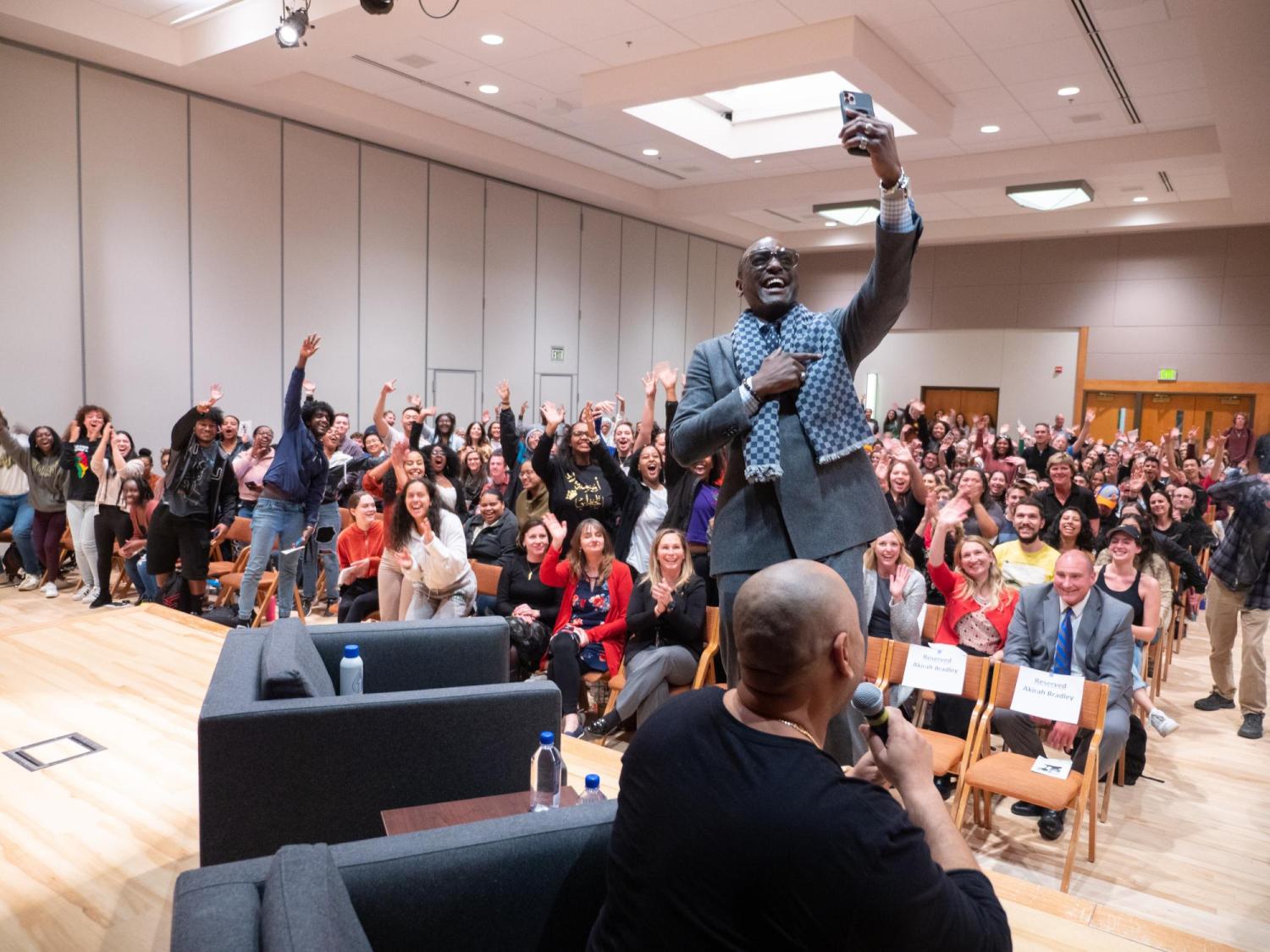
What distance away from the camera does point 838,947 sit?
1176mm

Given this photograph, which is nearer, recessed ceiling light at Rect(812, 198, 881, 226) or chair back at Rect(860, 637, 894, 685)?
chair back at Rect(860, 637, 894, 685)

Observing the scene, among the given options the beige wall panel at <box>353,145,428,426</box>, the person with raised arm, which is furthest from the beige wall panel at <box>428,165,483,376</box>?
the person with raised arm

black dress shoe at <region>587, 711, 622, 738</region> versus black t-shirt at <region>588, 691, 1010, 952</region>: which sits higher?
black t-shirt at <region>588, 691, 1010, 952</region>

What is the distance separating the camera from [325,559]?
282 inches

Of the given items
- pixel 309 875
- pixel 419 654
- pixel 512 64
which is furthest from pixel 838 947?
pixel 512 64

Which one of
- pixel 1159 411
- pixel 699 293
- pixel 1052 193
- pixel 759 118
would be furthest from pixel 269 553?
pixel 1159 411

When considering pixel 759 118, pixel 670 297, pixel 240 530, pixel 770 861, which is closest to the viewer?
pixel 770 861

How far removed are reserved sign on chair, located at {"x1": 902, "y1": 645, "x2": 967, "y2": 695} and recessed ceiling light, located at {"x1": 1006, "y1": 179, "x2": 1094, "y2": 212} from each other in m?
9.07

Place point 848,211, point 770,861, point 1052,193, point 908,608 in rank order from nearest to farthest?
point 770,861
point 908,608
point 1052,193
point 848,211

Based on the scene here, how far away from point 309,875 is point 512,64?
803cm

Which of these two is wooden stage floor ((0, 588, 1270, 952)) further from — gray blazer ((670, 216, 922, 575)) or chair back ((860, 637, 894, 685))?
gray blazer ((670, 216, 922, 575))

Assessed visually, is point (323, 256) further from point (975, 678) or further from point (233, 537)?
point (975, 678)

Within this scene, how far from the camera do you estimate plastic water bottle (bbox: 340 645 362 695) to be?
Answer: 314 centimetres

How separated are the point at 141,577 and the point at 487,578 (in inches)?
123
